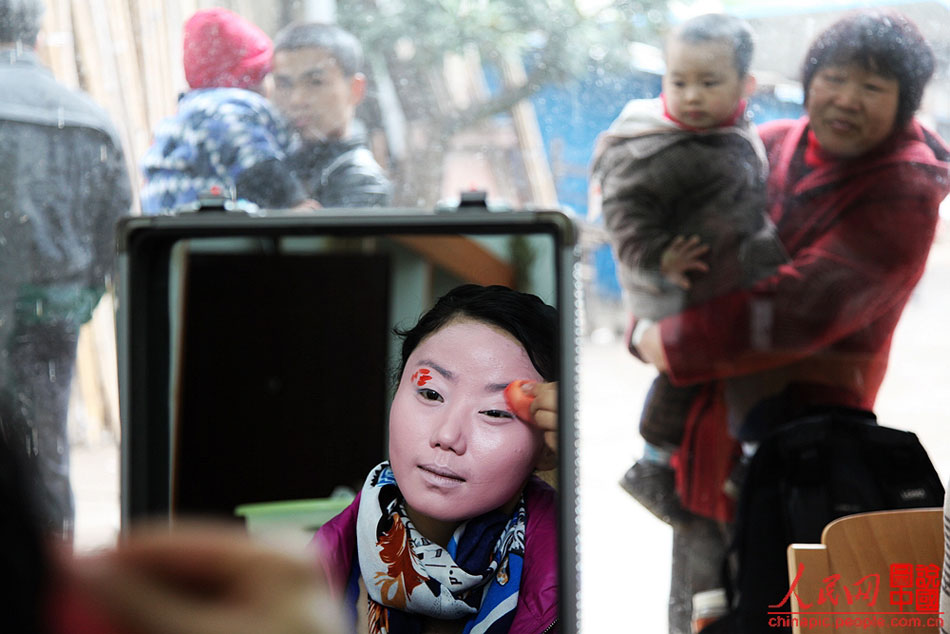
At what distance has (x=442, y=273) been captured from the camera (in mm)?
685

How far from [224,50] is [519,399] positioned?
0.84 metres

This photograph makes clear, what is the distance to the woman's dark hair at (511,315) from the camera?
2.18 ft

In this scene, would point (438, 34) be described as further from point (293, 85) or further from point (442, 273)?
point (442, 273)

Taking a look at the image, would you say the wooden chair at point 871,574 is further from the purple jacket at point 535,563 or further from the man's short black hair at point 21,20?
the man's short black hair at point 21,20

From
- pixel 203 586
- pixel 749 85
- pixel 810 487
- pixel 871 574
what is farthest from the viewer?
pixel 749 85

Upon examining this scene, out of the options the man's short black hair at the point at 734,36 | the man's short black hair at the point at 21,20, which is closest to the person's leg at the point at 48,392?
the man's short black hair at the point at 21,20

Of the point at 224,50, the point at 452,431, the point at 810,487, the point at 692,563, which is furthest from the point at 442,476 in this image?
the point at 224,50

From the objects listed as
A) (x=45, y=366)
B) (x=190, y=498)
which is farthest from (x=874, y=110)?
(x=45, y=366)

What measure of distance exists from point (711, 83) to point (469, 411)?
0.72 meters

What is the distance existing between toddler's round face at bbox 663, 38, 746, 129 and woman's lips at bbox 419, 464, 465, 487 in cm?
72

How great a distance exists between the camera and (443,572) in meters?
0.66

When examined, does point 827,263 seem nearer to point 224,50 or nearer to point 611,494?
point 611,494

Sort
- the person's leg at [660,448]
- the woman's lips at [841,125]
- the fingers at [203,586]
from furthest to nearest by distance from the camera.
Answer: the person's leg at [660,448] → the woman's lips at [841,125] → the fingers at [203,586]

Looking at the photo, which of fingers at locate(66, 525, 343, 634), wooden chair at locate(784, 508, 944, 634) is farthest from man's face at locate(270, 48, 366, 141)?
fingers at locate(66, 525, 343, 634)
